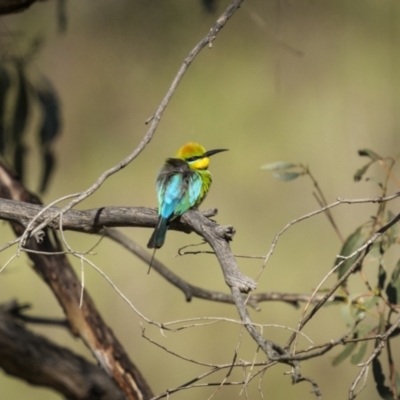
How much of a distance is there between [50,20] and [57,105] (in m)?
1.10

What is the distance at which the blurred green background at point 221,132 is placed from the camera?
2.85 m

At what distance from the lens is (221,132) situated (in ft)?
9.77

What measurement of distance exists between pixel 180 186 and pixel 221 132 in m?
1.55

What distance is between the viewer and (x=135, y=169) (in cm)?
302

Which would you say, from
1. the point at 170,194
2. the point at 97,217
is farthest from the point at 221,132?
the point at 97,217

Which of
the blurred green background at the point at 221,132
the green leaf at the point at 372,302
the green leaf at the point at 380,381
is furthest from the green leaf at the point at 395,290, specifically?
the blurred green background at the point at 221,132

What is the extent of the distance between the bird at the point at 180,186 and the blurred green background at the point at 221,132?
1086 millimetres

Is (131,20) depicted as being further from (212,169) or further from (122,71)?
(212,169)

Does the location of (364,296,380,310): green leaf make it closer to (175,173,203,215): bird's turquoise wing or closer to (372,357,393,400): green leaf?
(372,357,393,400): green leaf

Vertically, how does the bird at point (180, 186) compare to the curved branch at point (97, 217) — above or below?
above

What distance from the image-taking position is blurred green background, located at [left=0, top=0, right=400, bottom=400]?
2.85 metres

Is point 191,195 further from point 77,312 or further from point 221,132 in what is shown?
point 221,132

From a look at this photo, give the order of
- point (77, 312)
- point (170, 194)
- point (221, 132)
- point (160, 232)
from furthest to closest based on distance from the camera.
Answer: point (221, 132) < point (77, 312) < point (170, 194) < point (160, 232)

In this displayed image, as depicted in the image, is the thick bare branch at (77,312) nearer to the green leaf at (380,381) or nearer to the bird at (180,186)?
the bird at (180,186)
